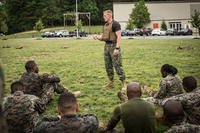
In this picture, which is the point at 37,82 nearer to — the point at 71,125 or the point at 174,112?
the point at 71,125

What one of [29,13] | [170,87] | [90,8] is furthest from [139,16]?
[170,87]

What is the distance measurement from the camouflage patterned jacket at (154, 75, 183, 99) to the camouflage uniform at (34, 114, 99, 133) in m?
2.96

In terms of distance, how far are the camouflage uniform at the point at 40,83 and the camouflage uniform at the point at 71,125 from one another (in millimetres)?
3315

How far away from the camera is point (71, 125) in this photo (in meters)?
4.60

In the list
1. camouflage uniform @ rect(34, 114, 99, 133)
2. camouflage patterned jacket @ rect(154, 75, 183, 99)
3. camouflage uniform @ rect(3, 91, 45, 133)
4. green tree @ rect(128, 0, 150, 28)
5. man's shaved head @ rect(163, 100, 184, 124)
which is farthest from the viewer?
green tree @ rect(128, 0, 150, 28)

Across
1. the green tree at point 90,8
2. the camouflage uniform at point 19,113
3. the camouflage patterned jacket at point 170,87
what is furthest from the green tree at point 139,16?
the camouflage uniform at point 19,113

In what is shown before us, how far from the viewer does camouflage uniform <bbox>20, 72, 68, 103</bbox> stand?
26.8ft

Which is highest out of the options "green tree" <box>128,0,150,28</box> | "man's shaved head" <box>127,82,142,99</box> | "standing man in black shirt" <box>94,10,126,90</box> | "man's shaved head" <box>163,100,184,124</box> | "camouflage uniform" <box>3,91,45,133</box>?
"green tree" <box>128,0,150,28</box>

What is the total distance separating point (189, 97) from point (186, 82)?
33cm

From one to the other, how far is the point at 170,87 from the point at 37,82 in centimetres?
264

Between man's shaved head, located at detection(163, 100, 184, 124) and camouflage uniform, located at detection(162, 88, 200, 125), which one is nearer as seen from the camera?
man's shaved head, located at detection(163, 100, 184, 124)

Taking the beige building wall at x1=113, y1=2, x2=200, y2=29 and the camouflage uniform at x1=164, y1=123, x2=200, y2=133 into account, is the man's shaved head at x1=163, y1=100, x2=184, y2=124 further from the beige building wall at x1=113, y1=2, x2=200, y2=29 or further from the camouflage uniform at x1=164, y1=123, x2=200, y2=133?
the beige building wall at x1=113, y1=2, x2=200, y2=29

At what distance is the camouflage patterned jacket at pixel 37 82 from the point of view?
815 centimetres

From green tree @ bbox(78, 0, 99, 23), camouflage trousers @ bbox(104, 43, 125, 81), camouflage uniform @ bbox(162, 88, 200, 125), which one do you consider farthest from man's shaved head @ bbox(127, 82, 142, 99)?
Result: green tree @ bbox(78, 0, 99, 23)
